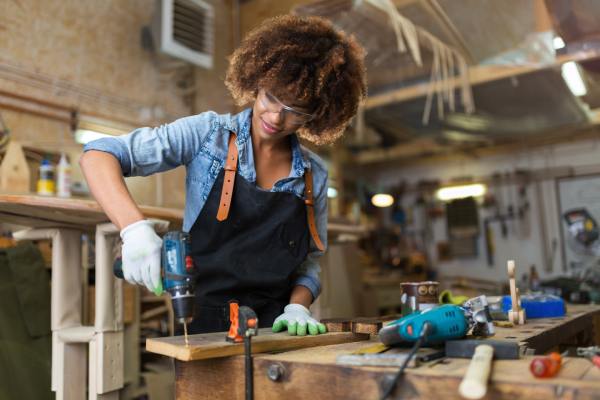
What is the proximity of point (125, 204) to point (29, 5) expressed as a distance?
3340mm

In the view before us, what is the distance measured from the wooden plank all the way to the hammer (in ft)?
1.07

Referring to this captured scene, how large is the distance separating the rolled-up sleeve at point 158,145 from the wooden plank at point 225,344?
548mm

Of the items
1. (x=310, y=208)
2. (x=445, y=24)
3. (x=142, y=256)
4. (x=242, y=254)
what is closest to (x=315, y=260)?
(x=310, y=208)

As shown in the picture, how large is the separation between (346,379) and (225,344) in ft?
0.89

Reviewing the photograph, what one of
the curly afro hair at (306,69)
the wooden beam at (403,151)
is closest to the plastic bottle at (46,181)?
the curly afro hair at (306,69)

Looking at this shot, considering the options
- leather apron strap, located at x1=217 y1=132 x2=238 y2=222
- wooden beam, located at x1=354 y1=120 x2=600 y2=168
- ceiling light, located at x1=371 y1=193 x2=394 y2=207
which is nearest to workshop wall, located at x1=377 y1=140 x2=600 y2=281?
wooden beam, located at x1=354 y1=120 x2=600 y2=168

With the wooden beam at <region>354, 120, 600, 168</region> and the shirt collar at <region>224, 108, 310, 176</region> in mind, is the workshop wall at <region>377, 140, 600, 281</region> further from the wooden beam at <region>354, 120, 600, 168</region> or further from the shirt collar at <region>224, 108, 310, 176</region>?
the shirt collar at <region>224, 108, 310, 176</region>

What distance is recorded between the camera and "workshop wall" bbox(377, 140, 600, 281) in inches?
305

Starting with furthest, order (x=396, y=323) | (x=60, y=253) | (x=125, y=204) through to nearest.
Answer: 1. (x=60, y=253)
2. (x=125, y=204)
3. (x=396, y=323)

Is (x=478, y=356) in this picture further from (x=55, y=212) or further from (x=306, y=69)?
(x=55, y=212)

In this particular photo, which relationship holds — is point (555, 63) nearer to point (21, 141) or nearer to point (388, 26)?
point (388, 26)

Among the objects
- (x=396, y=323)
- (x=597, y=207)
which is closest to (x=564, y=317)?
(x=396, y=323)

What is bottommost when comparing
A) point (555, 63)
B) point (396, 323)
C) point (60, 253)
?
point (396, 323)

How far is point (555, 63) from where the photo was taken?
3.28 m
